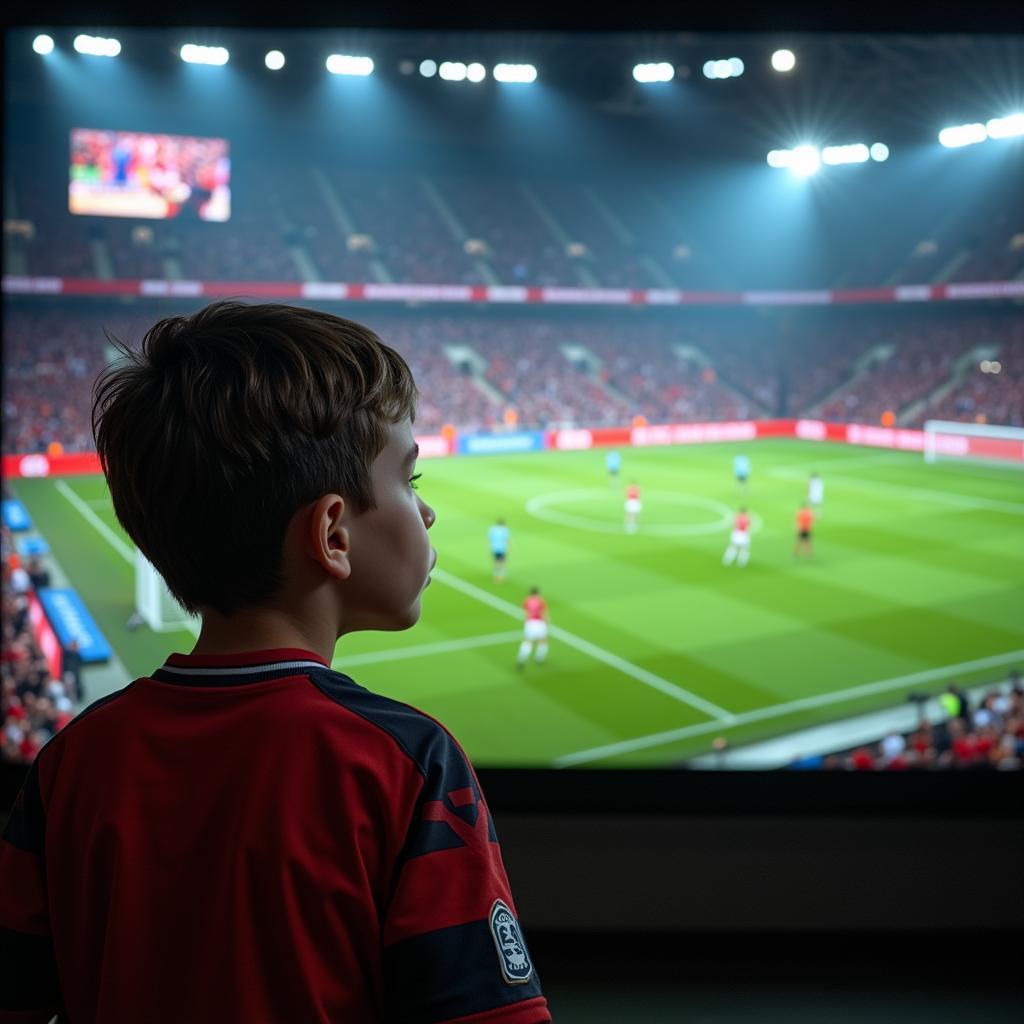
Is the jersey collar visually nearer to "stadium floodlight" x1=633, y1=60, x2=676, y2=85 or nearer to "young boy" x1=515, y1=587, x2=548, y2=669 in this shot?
"stadium floodlight" x1=633, y1=60, x2=676, y2=85

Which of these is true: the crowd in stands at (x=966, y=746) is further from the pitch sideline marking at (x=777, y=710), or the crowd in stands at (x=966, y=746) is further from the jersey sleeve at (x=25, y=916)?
the jersey sleeve at (x=25, y=916)

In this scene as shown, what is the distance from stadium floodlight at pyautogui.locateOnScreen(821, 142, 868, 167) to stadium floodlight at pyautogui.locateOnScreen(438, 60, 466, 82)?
273 centimetres

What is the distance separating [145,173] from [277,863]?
804 cm

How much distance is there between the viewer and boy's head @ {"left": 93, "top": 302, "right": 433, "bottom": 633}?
0.99 metres

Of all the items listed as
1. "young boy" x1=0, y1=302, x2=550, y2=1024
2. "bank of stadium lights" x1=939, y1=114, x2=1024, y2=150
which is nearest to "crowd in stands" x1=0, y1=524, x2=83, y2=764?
"young boy" x1=0, y1=302, x2=550, y2=1024

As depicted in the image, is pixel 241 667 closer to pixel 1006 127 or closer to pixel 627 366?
pixel 1006 127

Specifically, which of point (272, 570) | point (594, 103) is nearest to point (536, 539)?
point (594, 103)

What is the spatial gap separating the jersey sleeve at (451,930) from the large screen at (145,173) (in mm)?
6510

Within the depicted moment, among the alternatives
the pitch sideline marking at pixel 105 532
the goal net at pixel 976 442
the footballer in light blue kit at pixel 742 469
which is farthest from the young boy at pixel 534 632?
the goal net at pixel 976 442

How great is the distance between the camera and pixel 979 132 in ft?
22.8

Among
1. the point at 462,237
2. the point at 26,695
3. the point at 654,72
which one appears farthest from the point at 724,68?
the point at 26,695

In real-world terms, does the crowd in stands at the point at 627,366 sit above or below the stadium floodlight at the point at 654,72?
below

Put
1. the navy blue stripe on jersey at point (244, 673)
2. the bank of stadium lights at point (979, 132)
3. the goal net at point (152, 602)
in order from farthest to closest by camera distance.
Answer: the goal net at point (152, 602)
the bank of stadium lights at point (979, 132)
the navy blue stripe on jersey at point (244, 673)

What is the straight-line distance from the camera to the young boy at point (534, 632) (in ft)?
31.3
